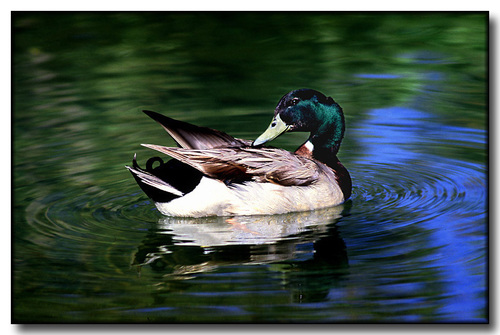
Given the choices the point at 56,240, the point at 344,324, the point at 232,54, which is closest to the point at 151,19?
the point at 232,54

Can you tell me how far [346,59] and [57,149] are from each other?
2526 mm

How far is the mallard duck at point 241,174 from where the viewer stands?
7441 millimetres

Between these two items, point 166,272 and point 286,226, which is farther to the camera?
point 286,226

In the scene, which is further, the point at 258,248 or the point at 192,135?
the point at 192,135

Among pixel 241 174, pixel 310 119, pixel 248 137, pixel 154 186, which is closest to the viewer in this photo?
pixel 154 186

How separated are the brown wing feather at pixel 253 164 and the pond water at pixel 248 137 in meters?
0.31

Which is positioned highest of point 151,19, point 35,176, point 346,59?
point 151,19

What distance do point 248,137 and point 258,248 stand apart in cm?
195

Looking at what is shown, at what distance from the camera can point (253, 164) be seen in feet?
24.9

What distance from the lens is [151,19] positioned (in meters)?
7.61

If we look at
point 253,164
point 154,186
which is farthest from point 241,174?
point 154,186

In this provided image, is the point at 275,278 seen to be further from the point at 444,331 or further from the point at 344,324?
the point at 444,331

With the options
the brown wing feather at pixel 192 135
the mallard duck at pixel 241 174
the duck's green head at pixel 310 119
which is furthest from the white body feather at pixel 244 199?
the duck's green head at pixel 310 119

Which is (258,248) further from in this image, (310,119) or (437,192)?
(437,192)
